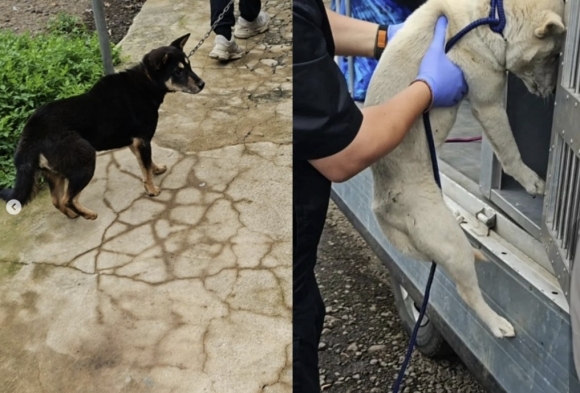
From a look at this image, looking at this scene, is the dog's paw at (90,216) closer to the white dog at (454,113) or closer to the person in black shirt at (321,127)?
the person in black shirt at (321,127)

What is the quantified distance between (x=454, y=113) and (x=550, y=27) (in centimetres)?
39

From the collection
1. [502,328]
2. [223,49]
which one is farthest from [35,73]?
[502,328]

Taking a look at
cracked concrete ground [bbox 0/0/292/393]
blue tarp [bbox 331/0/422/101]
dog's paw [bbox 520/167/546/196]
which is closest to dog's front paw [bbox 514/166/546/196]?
dog's paw [bbox 520/167/546/196]

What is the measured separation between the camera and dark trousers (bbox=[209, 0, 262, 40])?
17.6ft

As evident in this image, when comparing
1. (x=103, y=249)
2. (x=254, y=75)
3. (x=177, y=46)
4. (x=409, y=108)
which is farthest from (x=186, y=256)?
(x=254, y=75)

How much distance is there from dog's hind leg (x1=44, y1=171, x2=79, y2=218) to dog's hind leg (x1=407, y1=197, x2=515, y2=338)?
2.37 metres

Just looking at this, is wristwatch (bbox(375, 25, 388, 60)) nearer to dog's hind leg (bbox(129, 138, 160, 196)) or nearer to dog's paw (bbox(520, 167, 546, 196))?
dog's paw (bbox(520, 167, 546, 196))

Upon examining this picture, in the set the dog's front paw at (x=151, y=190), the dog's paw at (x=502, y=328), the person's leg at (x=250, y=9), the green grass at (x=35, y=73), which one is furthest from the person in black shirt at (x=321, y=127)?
the person's leg at (x=250, y=9)

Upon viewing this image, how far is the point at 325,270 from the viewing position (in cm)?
359

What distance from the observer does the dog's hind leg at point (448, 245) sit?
202 cm

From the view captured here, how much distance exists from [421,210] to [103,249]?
209cm

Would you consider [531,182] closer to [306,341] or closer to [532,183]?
[532,183]

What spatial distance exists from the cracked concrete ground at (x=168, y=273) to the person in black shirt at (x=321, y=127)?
2.82 feet

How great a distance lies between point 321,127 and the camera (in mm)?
1639
